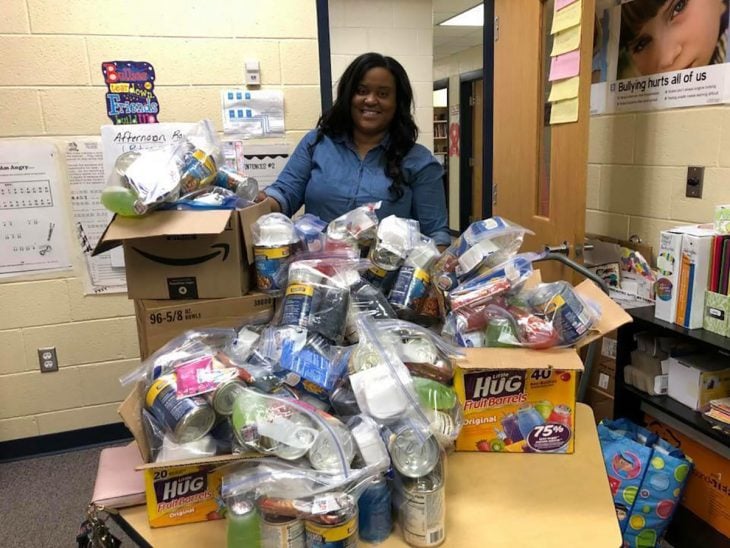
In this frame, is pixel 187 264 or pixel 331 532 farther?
pixel 187 264

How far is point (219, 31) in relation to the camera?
2.55 meters

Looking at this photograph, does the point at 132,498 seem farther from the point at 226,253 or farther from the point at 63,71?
the point at 63,71

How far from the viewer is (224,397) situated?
3.25ft

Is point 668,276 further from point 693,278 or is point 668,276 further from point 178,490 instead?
point 178,490

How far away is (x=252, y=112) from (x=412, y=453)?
83.2 inches

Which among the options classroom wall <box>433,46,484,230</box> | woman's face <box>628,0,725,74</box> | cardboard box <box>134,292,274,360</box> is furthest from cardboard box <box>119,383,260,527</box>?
classroom wall <box>433,46,484,230</box>

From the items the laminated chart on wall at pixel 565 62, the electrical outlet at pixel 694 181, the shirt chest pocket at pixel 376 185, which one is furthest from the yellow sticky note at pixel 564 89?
the shirt chest pocket at pixel 376 185

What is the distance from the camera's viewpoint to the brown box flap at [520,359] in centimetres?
112

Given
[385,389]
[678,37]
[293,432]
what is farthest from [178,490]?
[678,37]

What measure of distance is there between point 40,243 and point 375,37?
311 cm

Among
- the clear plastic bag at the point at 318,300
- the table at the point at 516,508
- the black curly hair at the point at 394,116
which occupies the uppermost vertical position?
the black curly hair at the point at 394,116

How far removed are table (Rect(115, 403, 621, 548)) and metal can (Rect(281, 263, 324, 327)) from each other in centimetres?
42

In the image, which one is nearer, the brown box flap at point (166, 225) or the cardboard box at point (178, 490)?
the cardboard box at point (178, 490)

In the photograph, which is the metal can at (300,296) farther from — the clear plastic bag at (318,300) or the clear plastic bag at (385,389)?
the clear plastic bag at (385,389)
